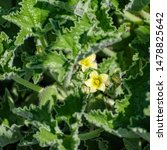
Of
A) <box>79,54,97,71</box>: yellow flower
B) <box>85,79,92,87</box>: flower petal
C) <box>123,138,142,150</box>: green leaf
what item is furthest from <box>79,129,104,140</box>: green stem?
<box>79,54,97,71</box>: yellow flower

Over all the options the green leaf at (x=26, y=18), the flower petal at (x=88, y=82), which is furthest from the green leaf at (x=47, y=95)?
the green leaf at (x=26, y=18)

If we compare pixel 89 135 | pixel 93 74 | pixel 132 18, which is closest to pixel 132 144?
pixel 89 135

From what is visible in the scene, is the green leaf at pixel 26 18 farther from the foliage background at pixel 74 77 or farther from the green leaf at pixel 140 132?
the green leaf at pixel 140 132

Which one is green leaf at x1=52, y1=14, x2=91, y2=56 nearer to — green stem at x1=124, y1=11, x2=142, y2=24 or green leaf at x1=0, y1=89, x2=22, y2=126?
green leaf at x1=0, y1=89, x2=22, y2=126

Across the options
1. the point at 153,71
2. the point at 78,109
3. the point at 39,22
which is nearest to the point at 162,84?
the point at 153,71

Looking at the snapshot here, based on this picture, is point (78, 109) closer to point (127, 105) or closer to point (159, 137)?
point (127, 105)

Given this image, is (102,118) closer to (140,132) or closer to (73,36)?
(140,132)
